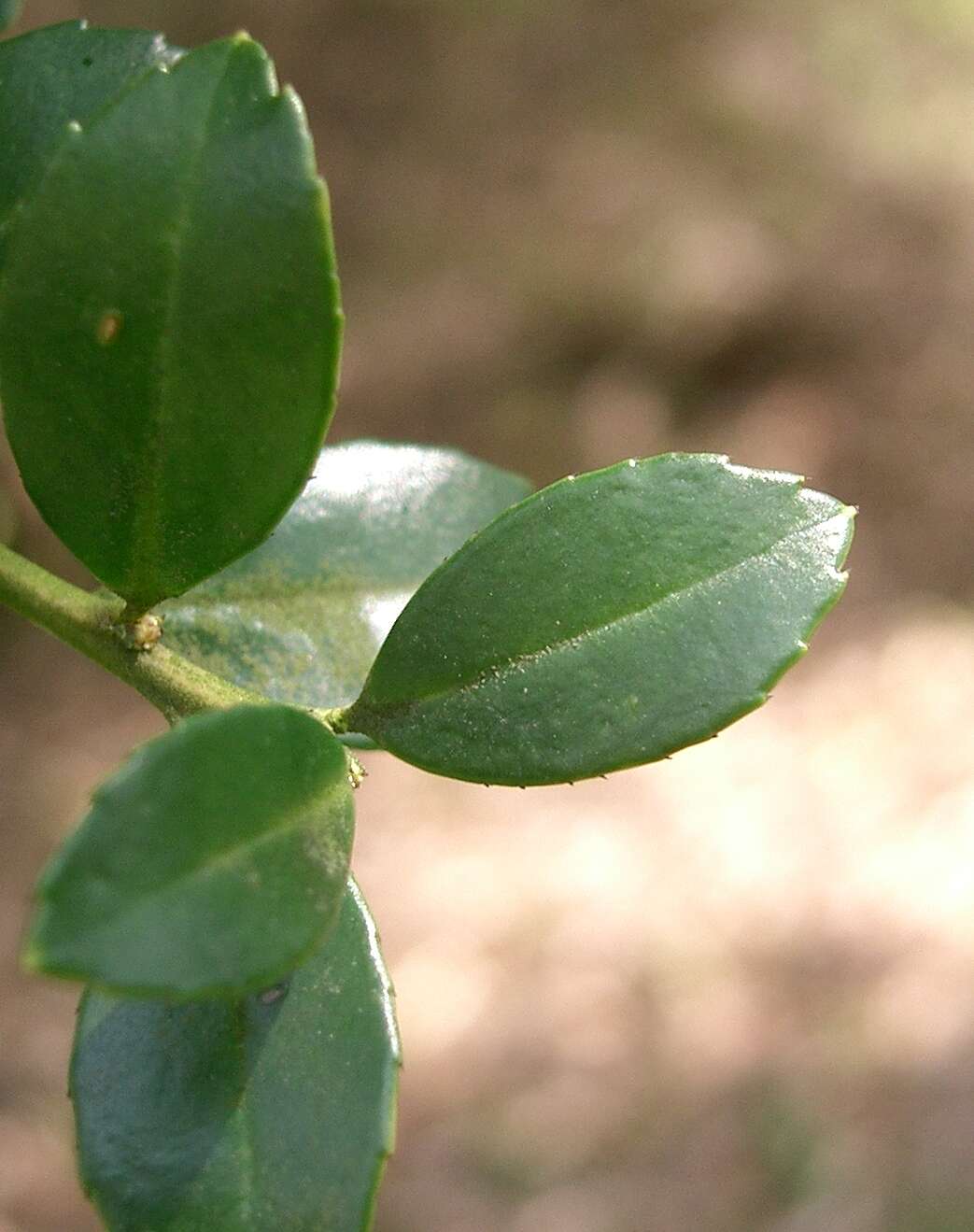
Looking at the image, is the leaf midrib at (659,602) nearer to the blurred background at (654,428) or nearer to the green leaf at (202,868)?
the green leaf at (202,868)

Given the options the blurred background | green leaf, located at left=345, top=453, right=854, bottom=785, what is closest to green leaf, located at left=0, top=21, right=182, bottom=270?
green leaf, located at left=345, top=453, right=854, bottom=785

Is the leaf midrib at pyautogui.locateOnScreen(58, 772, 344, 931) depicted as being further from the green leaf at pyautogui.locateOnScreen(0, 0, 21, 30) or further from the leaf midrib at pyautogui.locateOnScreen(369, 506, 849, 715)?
the green leaf at pyautogui.locateOnScreen(0, 0, 21, 30)

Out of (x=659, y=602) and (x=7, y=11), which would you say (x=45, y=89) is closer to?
(x=7, y=11)

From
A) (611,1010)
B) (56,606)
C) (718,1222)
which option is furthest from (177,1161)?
(611,1010)

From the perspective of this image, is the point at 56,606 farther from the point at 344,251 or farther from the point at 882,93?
the point at 882,93

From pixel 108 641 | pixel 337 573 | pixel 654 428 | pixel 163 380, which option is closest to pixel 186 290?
pixel 163 380

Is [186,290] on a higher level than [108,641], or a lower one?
higher

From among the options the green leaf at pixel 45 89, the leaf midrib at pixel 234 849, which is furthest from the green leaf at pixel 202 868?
the green leaf at pixel 45 89
